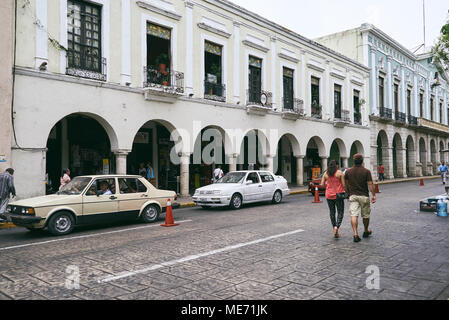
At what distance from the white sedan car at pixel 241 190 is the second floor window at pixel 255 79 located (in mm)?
6958

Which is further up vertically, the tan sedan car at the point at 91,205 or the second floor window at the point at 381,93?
the second floor window at the point at 381,93

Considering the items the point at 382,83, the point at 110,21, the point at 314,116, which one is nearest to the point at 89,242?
the point at 110,21

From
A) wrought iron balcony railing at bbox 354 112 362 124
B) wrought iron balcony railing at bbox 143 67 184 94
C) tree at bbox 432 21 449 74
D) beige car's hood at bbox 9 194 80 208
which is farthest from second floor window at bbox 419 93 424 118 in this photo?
beige car's hood at bbox 9 194 80 208

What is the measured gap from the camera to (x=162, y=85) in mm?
15688

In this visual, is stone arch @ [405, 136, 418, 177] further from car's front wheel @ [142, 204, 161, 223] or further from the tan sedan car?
car's front wheel @ [142, 204, 161, 223]

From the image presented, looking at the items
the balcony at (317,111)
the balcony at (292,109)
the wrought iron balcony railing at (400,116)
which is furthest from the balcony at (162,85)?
the wrought iron balcony railing at (400,116)

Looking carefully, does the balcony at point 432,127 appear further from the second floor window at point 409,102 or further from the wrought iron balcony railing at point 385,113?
the wrought iron balcony railing at point 385,113

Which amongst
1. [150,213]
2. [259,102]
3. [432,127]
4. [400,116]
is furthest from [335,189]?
[432,127]

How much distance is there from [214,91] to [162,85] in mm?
3630

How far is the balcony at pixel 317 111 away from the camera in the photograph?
82.2ft

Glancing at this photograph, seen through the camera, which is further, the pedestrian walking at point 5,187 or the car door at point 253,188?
the car door at point 253,188

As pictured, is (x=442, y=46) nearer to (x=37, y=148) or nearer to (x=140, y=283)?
(x=140, y=283)

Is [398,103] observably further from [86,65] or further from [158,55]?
[86,65]
